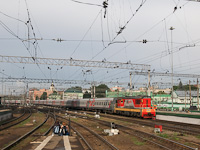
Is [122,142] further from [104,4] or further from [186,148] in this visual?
[104,4]

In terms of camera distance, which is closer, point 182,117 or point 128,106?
point 182,117

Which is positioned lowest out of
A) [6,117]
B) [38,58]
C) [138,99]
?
[6,117]

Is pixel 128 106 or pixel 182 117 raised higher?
pixel 128 106

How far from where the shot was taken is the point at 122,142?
50.1ft

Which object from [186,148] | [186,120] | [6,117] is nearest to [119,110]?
[186,120]

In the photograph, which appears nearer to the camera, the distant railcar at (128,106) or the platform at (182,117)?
the platform at (182,117)

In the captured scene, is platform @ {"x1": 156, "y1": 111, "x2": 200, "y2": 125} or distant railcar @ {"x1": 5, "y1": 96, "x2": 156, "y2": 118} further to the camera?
distant railcar @ {"x1": 5, "y1": 96, "x2": 156, "y2": 118}

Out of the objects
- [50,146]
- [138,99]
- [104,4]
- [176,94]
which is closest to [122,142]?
[50,146]

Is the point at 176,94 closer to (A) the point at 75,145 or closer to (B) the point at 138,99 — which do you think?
(B) the point at 138,99

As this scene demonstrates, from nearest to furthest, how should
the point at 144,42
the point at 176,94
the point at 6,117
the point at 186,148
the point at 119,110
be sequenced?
the point at 186,148 < the point at 144,42 < the point at 6,117 < the point at 119,110 < the point at 176,94

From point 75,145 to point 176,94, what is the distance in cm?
8292

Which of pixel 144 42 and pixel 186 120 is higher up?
pixel 144 42

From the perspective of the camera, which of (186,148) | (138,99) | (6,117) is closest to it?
(186,148)

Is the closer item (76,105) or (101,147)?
(101,147)
